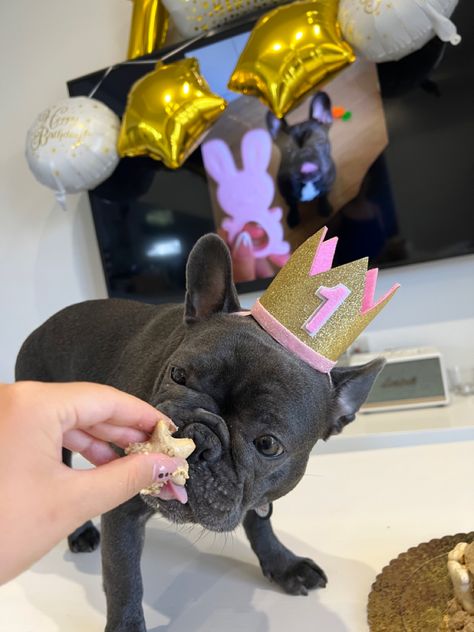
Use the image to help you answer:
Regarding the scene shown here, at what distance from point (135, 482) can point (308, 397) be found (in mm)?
320

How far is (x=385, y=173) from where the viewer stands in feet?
6.57

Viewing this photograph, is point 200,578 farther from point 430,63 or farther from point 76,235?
point 76,235

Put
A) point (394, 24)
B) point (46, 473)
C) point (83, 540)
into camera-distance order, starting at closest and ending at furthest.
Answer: point (46, 473), point (83, 540), point (394, 24)

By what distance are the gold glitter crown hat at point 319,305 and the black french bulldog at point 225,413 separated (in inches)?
0.9

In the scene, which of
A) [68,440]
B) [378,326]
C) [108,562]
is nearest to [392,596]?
Answer: [108,562]

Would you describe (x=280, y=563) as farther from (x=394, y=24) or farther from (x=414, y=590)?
(x=394, y=24)

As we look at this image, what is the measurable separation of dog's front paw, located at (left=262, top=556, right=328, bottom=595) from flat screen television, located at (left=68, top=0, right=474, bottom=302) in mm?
1299

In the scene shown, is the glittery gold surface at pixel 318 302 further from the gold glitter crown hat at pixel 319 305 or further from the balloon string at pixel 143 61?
the balloon string at pixel 143 61

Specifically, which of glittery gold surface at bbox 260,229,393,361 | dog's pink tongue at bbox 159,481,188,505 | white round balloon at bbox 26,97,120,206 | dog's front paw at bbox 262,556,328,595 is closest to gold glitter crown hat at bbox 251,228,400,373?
glittery gold surface at bbox 260,229,393,361

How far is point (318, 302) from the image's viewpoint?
2.56 feet

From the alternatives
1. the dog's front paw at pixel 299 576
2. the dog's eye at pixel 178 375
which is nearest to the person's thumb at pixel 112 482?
the dog's eye at pixel 178 375

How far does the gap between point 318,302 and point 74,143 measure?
159cm

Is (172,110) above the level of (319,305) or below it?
above

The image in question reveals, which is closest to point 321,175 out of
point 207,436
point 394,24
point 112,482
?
point 394,24
